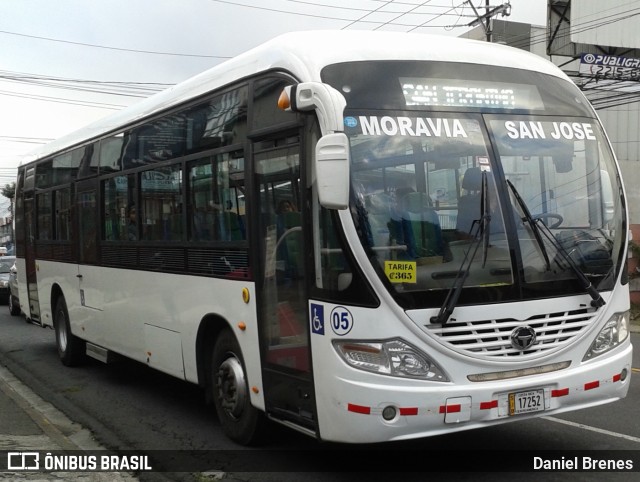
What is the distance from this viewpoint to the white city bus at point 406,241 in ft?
15.9

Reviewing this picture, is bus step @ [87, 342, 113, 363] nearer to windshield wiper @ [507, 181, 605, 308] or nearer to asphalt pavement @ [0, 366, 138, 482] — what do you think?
asphalt pavement @ [0, 366, 138, 482]

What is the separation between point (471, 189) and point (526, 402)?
1.45 m

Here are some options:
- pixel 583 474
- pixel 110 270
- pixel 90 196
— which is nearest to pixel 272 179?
pixel 583 474

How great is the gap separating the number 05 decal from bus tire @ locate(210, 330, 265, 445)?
4.73ft

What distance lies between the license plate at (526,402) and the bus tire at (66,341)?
753cm

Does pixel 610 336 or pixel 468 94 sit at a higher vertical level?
pixel 468 94

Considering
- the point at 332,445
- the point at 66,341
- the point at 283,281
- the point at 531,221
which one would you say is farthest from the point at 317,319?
the point at 66,341

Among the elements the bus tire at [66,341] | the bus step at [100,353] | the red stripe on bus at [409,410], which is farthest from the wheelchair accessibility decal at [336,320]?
the bus tire at [66,341]

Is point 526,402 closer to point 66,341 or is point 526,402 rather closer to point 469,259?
point 469,259

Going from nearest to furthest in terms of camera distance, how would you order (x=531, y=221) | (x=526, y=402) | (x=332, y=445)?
(x=526, y=402) < (x=531, y=221) < (x=332, y=445)

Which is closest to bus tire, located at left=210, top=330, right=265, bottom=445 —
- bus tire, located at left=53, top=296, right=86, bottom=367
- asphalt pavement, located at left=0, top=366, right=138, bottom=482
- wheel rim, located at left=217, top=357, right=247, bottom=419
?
wheel rim, located at left=217, top=357, right=247, bottom=419

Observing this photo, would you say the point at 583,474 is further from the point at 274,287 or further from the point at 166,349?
the point at 166,349

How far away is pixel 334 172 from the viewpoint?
466 cm

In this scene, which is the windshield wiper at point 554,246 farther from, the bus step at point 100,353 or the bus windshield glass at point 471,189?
the bus step at point 100,353
